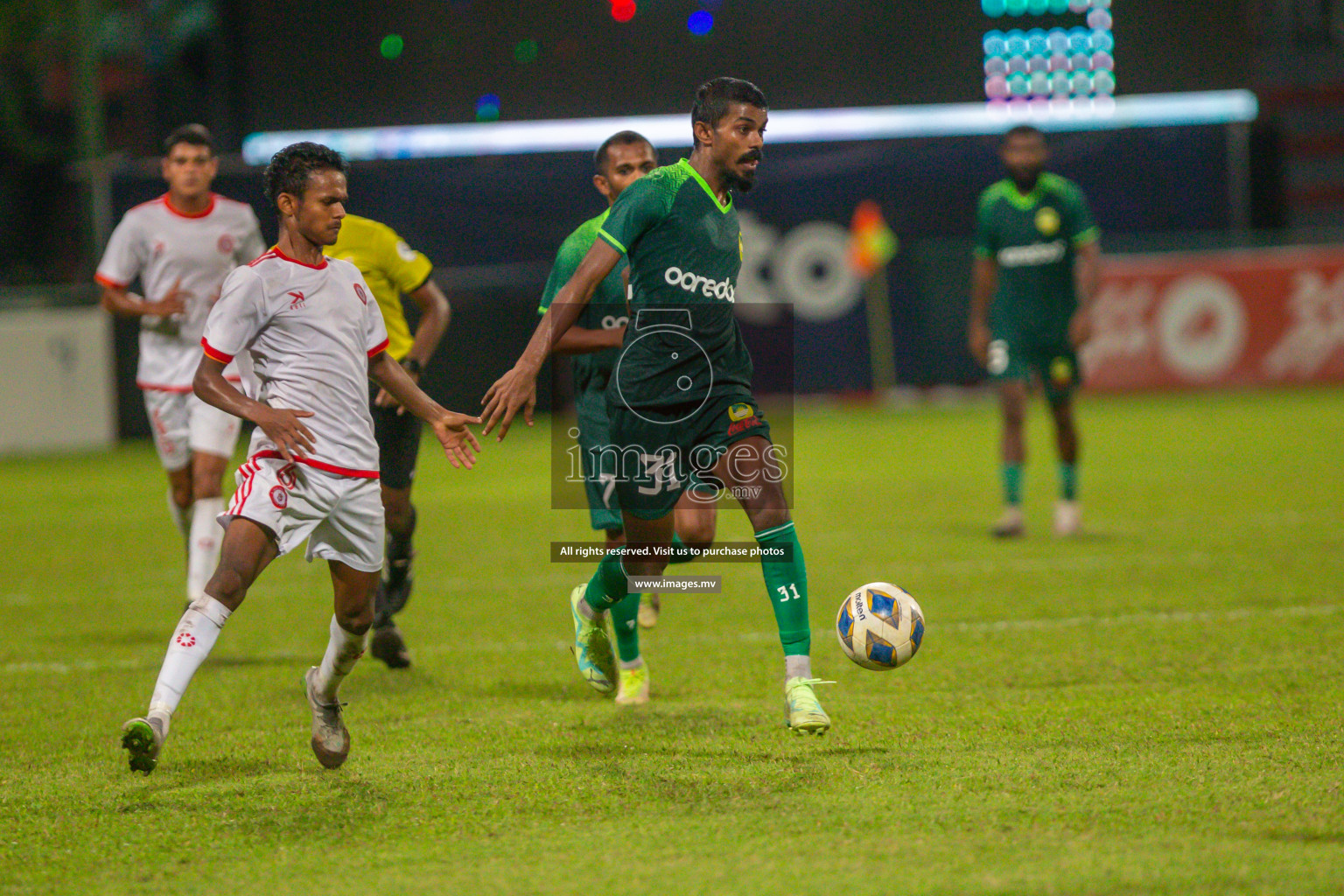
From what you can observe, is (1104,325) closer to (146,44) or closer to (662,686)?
(146,44)

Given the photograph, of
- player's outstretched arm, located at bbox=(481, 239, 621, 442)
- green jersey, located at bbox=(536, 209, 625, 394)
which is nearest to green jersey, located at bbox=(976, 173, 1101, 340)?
green jersey, located at bbox=(536, 209, 625, 394)

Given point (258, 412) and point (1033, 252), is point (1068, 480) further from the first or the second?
point (258, 412)

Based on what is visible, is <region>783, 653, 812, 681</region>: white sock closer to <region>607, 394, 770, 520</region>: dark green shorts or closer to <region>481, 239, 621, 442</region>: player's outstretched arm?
<region>607, 394, 770, 520</region>: dark green shorts

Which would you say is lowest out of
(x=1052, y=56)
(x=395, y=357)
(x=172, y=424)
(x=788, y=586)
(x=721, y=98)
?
(x=788, y=586)

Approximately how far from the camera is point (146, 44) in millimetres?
21109

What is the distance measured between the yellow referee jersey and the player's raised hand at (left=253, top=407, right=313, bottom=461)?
1.96m

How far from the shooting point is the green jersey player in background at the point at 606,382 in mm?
5930

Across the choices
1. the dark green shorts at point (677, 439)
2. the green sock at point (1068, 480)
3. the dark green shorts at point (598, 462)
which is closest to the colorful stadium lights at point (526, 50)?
the green sock at point (1068, 480)

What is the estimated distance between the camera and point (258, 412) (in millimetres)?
4906

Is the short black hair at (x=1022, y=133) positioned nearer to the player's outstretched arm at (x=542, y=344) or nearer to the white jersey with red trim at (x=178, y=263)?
the white jersey with red trim at (x=178, y=263)

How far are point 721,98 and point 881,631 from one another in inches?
78.2

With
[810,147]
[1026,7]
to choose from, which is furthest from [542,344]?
[810,147]

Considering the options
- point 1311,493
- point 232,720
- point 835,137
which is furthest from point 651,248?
point 835,137

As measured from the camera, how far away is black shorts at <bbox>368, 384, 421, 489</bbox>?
22.6ft
